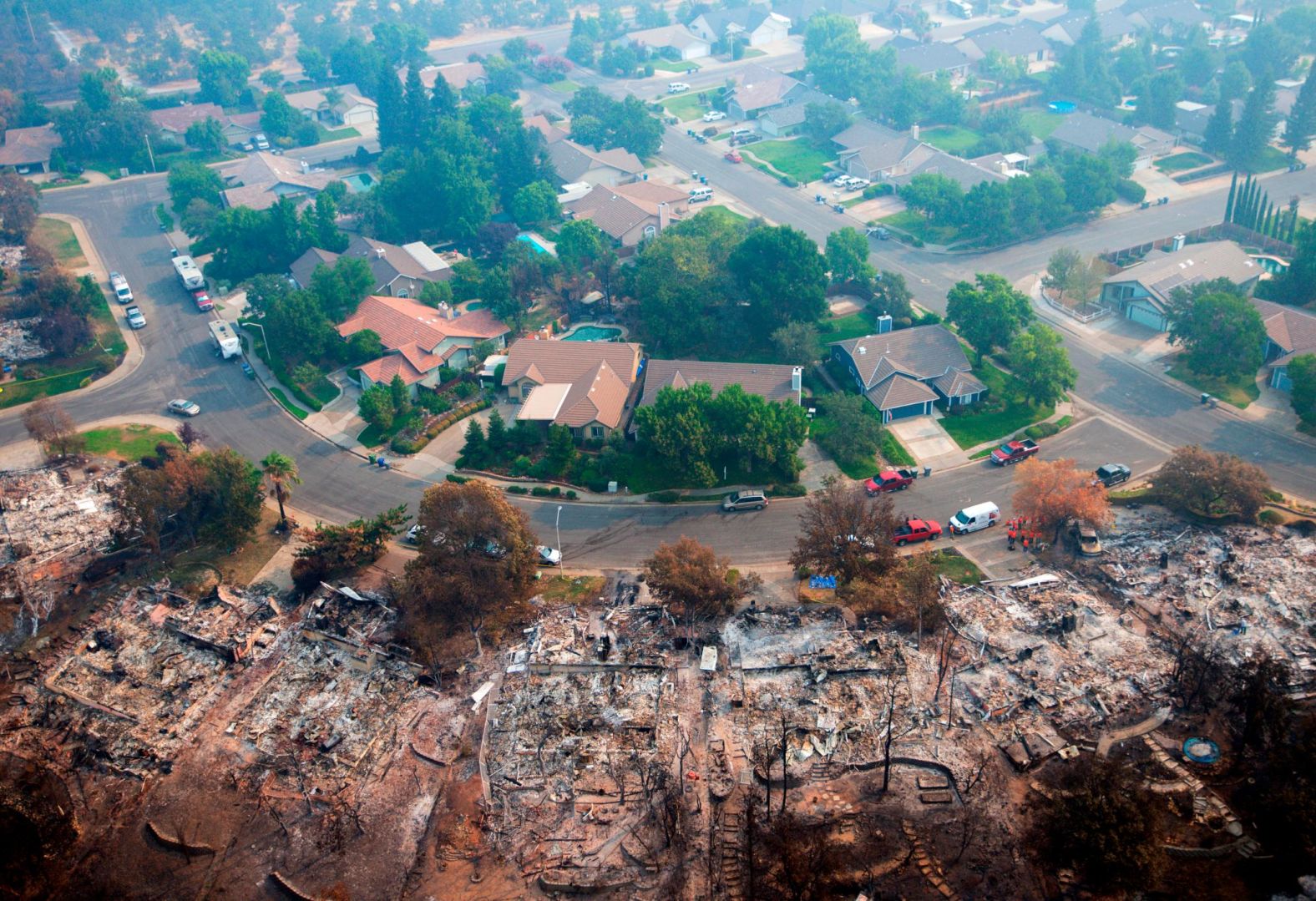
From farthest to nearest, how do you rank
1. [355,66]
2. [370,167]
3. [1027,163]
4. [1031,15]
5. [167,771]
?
[1031,15] → [355,66] → [370,167] → [1027,163] → [167,771]

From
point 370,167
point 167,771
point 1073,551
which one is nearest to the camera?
point 167,771

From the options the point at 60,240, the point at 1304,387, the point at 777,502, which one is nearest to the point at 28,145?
the point at 60,240

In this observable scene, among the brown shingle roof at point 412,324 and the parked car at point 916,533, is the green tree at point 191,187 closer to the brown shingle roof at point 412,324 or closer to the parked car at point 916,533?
the brown shingle roof at point 412,324

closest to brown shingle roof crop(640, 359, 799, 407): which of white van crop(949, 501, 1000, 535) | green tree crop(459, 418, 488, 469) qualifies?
green tree crop(459, 418, 488, 469)

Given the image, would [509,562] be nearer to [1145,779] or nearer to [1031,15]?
[1145,779]

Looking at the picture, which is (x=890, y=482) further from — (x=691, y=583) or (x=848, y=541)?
(x=691, y=583)

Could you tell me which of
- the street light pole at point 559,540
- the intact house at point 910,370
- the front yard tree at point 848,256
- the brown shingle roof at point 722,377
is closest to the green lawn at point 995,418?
the intact house at point 910,370

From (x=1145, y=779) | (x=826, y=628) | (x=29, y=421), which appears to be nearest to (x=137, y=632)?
(x=29, y=421)
